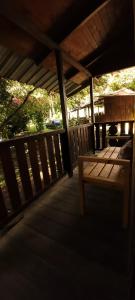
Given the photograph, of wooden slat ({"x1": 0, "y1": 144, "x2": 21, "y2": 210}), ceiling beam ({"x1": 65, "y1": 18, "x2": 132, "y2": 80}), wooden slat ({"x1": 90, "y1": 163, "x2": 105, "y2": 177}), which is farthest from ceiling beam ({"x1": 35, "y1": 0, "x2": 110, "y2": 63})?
wooden slat ({"x1": 90, "y1": 163, "x2": 105, "y2": 177})

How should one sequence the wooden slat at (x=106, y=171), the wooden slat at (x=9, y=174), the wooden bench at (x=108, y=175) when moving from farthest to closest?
1. the wooden slat at (x=106, y=171)
2. the wooden slat at (x=9, y=174)
3. the wooden bench at (x=108, y=175)

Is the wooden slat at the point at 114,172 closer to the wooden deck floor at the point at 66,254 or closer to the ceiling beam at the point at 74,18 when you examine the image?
the wooden deck floor at the point at 66,254

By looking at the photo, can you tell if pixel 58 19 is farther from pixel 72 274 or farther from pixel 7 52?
pixel 72 274

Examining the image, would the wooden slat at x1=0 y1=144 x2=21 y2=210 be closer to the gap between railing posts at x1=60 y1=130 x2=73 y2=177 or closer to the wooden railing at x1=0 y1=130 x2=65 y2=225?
the wooden railing at x1=0 y1=130 x2=65 y2=225

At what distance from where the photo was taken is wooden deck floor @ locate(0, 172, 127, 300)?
3.56 ft

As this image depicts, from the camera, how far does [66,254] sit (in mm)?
1355

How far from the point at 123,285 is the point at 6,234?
4.03ft

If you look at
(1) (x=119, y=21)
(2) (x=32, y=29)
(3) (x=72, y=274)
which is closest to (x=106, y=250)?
(3) (x=72, y=274)

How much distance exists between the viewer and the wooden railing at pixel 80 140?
3.15 meters

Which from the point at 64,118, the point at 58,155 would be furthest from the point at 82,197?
the point at 64,118

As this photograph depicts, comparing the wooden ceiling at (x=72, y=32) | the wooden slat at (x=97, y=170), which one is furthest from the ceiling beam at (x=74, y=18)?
the wooden slat at (x=97, y=170)

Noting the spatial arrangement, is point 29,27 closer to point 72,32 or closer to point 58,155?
point 72,32

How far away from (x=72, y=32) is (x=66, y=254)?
277cm

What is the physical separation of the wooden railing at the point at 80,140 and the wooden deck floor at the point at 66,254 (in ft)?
4.44
